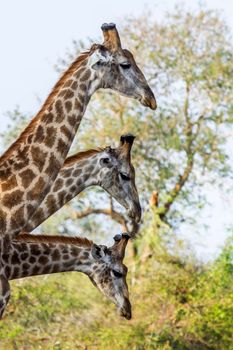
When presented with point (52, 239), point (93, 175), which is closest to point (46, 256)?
point (52, 239)

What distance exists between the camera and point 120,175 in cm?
1067

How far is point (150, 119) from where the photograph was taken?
1020 inches

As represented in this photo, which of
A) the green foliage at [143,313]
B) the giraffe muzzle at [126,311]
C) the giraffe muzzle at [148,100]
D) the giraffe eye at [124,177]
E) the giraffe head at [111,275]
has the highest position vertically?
the green foliage at [143,313]

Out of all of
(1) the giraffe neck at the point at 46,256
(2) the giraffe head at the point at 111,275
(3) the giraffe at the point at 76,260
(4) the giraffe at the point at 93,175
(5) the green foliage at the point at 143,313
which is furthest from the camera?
(5) the green foliage at the point at 143,313

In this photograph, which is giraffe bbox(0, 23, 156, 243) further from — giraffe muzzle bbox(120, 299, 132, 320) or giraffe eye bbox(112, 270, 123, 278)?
giraffe muzzle bbox(120, 299, 132, 320)

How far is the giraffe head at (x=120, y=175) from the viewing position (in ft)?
34.8

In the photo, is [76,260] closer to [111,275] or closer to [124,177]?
[111,275]

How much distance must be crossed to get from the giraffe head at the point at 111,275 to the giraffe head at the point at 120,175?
1.48 feet

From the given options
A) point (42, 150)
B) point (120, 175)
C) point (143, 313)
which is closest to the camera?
point (42, 150)

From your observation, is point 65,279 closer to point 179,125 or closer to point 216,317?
point 216,317

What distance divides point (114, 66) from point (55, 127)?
0.71 metres

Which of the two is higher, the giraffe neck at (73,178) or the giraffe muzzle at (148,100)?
the giraffe muzzle at (148,100)

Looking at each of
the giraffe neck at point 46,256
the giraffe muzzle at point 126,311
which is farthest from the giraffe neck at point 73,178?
the giraffe muzzle at point 126,311

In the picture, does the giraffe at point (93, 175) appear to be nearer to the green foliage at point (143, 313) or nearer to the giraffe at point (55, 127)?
the giraffe at point (55, 127)
